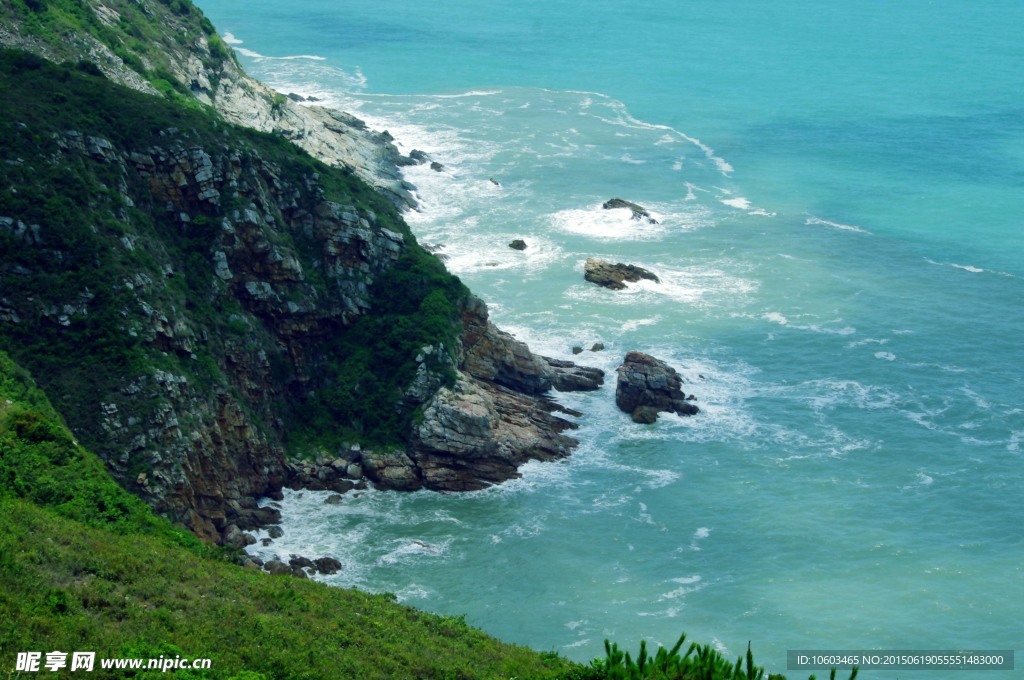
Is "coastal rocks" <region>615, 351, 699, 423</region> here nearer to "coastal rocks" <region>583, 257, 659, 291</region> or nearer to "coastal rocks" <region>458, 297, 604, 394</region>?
"coastal rocks" <region>458, 297, 604, 394</region>

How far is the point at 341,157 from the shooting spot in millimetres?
122375

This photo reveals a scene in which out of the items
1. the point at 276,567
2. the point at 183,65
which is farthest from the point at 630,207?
the point at 276,567

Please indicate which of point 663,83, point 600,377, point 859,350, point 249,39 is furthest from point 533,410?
point 249,39

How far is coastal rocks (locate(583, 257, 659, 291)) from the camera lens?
10656 cm

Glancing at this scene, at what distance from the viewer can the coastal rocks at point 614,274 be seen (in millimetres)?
106562

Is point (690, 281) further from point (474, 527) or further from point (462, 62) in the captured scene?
point (462, 62)

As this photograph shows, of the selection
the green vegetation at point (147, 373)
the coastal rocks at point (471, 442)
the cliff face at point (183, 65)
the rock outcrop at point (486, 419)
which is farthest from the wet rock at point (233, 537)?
the cliff face at point (183, 65)

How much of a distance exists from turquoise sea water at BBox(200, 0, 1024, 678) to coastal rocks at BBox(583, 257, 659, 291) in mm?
1205

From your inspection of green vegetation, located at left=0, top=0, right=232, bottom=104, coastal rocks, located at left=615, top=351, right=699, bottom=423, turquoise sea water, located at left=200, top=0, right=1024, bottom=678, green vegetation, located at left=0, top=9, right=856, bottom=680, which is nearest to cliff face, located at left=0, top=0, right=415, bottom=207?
green vegetation, located at left=0, top=0, right=232, bottom=104

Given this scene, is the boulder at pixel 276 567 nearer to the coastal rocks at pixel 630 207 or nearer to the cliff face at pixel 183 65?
the cliff face at pixel 183 65

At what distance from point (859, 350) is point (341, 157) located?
54.8 m

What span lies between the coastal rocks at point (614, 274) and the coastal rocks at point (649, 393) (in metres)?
20.3

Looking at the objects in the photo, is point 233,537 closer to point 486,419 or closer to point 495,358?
point 486,419

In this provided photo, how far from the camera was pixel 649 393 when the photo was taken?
86.0 m
